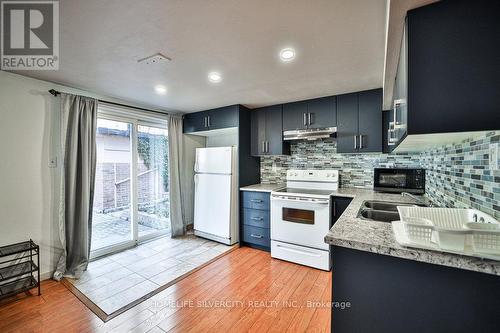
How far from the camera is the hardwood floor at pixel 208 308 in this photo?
5.47 feet

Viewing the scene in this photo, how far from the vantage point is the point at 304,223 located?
2664mm

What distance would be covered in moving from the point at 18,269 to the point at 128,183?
56.9 inches

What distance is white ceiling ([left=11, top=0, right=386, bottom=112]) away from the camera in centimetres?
126

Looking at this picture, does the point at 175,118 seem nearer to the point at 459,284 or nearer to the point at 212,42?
the point at 212,42

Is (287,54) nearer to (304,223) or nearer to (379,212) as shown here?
(379,212)

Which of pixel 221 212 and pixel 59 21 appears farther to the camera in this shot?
pixel 221 212

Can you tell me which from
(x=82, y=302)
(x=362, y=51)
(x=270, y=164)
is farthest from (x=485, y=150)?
(x=82, y=302)

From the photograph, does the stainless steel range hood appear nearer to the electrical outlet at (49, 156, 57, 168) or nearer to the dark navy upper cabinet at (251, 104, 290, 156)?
the dark navy upper cabinet at (251, 104, 290, 156)

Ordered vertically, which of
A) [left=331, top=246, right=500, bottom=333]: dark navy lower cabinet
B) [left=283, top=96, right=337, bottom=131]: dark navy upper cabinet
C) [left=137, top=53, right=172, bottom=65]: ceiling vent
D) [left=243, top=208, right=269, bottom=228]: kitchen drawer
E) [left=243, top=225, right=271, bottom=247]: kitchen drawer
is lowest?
[left=243, top=225, right=271, bottom=247]: kitchen drawer

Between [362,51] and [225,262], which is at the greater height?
[362,51]

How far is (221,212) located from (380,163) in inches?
94.7

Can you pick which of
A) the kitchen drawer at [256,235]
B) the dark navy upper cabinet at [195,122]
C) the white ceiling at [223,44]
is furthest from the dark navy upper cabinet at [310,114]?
the kitchen drawer at [256,235]

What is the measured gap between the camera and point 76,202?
8.29ft

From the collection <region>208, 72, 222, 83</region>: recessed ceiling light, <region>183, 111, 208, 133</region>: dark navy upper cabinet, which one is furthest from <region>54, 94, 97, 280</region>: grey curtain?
<region>208, 72, 222, 83</region>: recessed ceiling light
